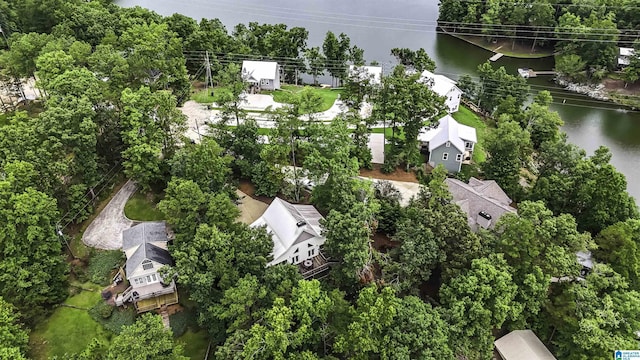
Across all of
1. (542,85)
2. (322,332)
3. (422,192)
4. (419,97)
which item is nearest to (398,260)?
(422,192)

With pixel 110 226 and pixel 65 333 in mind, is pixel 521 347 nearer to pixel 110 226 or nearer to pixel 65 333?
pixel 65 333

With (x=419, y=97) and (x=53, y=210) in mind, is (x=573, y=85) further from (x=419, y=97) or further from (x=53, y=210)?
(x=53, y=210)

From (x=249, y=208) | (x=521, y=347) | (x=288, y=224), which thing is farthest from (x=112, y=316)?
(x=521, y=347)

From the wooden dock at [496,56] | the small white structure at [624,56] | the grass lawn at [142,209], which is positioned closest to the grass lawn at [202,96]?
the grass lawn at [142,209]

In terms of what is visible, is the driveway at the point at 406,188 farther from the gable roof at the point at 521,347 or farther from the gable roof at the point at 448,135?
the gable roof at the point at 521,347

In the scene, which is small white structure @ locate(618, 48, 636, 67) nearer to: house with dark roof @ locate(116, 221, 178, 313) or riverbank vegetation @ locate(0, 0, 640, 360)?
riverbank vegetation @ locate(0, 0, 640, 360)
